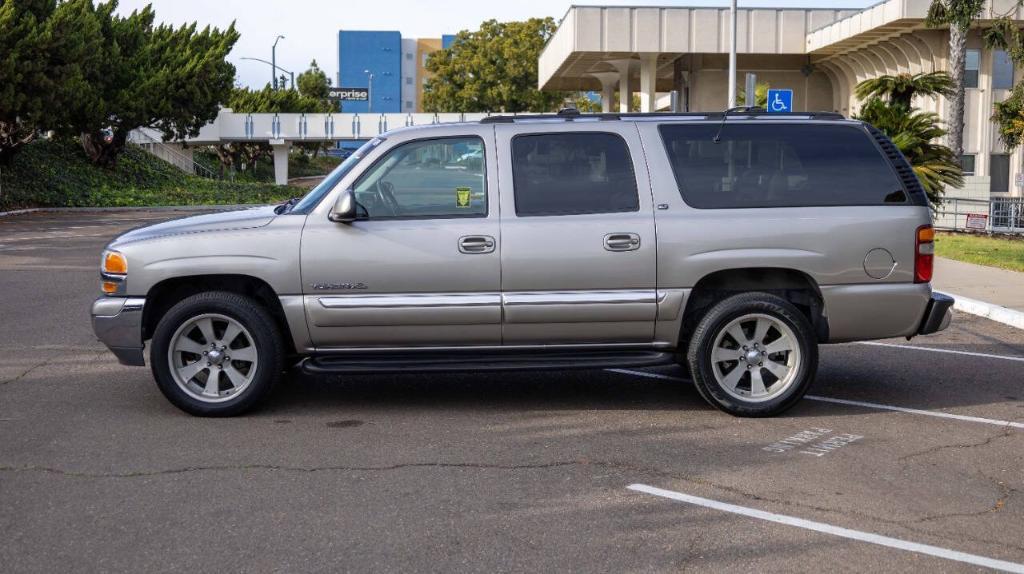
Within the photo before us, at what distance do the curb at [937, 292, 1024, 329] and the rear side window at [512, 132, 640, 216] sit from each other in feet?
20.3

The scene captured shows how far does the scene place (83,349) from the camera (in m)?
10.2

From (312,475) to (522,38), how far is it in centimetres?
8374

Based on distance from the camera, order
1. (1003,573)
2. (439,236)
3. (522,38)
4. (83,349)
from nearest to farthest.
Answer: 1. (1003,573)
2. (439,236)
3. (83,349)
4. (522,38)

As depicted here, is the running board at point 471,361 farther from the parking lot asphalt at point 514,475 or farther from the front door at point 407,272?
the parking lot asphalt at point 514,475

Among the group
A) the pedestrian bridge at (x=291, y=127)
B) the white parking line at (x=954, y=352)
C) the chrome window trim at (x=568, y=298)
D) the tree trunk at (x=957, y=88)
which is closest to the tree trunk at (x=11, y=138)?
the tree trunk at (x=957, y=88)

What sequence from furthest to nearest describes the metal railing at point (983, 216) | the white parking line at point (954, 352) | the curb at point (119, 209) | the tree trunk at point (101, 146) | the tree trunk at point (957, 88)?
the tree trunk at point (101, 146) < the curb at point (119, 209) < the tree trunk at point (957, 88) < the metal railing at point (983, 216) < the white parking line at point (954, 352)

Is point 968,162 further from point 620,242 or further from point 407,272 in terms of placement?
point 407,272

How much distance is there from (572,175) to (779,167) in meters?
1.38

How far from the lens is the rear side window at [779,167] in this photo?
24.7ft

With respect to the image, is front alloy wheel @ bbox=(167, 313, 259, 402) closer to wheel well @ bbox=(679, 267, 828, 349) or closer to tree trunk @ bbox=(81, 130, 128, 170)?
wheel well @ bbox=(679, 267, 828, 349)

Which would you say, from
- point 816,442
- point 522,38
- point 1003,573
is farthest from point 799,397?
point 522,38

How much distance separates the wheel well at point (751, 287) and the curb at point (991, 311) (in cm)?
508

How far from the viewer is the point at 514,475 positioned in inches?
240

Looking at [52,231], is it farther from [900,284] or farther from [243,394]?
[900,284]
